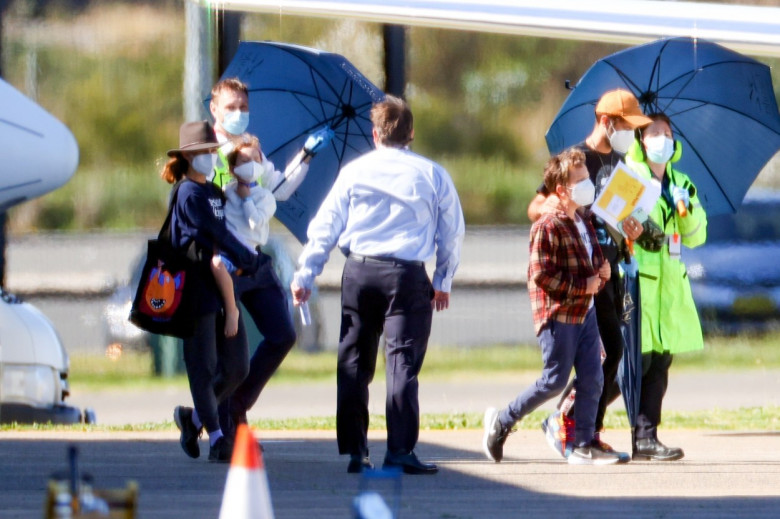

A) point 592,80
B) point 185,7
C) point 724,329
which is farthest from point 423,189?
point 724,329

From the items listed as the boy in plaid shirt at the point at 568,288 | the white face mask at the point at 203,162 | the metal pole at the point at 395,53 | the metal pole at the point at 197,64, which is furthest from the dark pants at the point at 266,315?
the metal pole at the point at 197,64

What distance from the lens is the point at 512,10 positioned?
7.73 meters

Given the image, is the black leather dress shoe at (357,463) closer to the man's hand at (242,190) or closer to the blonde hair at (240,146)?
the man's hand at (242,190)

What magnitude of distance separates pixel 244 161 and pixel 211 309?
0.65 meters

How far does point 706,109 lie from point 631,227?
1006 millimetres

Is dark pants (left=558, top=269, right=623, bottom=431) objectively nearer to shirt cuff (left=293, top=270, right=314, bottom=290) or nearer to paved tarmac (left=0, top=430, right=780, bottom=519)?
paved tarmac (left=0, top=430, right=780, bottom=519)

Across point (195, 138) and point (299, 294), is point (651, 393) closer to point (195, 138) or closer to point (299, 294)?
point (299, 294)

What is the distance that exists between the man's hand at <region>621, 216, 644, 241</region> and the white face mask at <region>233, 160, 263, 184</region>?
5.14 ft

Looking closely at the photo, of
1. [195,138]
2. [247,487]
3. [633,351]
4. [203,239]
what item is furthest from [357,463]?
[247,487]

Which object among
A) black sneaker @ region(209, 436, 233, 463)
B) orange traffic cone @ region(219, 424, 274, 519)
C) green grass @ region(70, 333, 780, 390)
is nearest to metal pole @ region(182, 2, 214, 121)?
green grass @ region(70, 333, 780, 390)

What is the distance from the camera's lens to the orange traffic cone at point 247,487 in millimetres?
4297

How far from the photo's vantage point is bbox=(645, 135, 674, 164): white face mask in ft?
23.2

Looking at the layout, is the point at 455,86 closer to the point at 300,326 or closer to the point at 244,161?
the point at 300,326

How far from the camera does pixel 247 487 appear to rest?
4.30m
